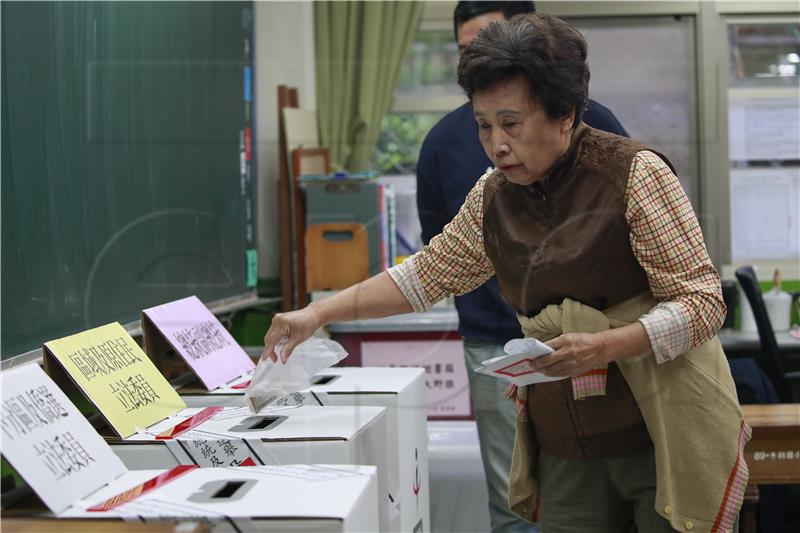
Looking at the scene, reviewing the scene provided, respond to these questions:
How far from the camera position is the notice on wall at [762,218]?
267 centimetres

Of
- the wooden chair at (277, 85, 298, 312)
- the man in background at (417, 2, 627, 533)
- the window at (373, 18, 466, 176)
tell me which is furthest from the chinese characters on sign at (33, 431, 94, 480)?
the window at (373, 18, 466, 176)

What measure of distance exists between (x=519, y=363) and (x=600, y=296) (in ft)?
0.49

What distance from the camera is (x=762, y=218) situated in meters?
2.70

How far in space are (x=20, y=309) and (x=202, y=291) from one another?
0.96 m

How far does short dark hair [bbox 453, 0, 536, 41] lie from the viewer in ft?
5.72

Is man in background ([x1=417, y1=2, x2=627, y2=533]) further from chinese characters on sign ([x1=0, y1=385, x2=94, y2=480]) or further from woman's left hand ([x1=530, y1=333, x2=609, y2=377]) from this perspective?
chinese characters on sign ([x1=0, y1=385, x2=94, y2=480])

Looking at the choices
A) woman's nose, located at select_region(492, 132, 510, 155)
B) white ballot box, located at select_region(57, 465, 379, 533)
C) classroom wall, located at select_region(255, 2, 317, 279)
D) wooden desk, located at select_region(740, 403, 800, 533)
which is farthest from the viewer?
classroom wall, located at select_region(255, 2, 317, 279)

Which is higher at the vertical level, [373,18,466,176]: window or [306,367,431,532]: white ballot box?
[373,18,466,176]: window

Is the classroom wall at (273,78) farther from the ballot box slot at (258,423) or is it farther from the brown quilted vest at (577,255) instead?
the brown quilted vest at (577,255)

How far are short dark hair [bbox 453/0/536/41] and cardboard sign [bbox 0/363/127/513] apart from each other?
1068mm

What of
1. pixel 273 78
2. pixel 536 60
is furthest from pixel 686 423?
pixel 273 78

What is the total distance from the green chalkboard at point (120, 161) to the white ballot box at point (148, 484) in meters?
0.35

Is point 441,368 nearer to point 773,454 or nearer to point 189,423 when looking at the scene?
point 773,454

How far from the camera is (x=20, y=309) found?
1.47 metres
